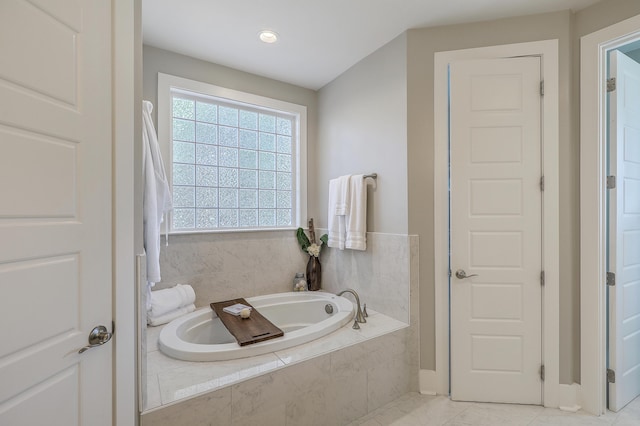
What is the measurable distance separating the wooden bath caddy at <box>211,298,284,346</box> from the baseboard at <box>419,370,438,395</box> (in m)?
1.11

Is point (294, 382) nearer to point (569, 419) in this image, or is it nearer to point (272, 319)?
point (272, 319)

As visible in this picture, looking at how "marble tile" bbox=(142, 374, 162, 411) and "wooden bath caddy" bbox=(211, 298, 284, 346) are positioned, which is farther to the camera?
"wooden bath caddy" bbox=(211, 298, 284, 346)

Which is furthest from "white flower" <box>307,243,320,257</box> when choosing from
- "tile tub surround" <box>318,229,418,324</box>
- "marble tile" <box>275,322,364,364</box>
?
"marble tile" <box>275,322,364,364</box>

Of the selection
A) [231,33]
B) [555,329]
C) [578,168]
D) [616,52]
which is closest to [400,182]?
[578,168]

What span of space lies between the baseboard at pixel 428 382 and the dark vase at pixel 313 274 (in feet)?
4.18

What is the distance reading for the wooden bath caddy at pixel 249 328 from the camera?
1823 millimetres

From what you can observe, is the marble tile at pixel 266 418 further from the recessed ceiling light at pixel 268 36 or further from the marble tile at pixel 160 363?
the recessed ceiling light at pixel 268 36

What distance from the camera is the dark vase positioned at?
3.04 meters

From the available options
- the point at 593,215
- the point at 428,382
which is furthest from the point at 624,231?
the point at 428,382

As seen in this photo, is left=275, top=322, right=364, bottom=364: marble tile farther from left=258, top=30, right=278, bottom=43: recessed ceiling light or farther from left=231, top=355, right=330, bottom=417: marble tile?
left=258, top=30, right=278, bottom=43: recessed ceiling light

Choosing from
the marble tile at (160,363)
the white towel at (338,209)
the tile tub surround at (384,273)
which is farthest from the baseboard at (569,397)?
the marble tile at (160,363)

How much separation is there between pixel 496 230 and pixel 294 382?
64.1 inches
